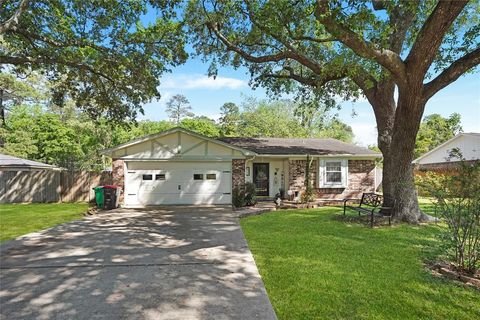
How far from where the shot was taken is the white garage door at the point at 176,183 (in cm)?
1402

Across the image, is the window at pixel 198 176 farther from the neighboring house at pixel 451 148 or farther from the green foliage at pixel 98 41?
the neighboring house at pixel 451 148

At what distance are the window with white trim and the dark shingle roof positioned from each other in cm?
54

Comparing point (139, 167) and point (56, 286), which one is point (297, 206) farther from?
point (56, 286)

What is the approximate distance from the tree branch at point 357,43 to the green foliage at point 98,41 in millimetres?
5931

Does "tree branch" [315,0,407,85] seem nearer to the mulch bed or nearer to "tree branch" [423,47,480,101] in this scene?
"tree branch" [423,47,480,101]

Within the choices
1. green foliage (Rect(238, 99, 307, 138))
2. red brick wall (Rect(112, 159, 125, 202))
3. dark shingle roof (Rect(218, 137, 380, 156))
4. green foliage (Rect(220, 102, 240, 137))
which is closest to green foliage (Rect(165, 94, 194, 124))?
green foliage (Rect(220, 102, 240, 137))

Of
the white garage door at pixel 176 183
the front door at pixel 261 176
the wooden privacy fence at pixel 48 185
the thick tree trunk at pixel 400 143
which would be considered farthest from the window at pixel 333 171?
the wooden privacy fence at pixel 48 185

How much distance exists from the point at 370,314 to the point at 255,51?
40.9ft

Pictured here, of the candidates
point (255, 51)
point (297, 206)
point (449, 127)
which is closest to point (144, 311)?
point (297, 206)

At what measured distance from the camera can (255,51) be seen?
13.9 meters

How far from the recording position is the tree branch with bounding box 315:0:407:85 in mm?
7644

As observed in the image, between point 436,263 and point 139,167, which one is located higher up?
point 139,167

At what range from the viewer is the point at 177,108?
51656mm

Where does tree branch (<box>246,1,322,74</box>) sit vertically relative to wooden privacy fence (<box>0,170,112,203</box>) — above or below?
above
